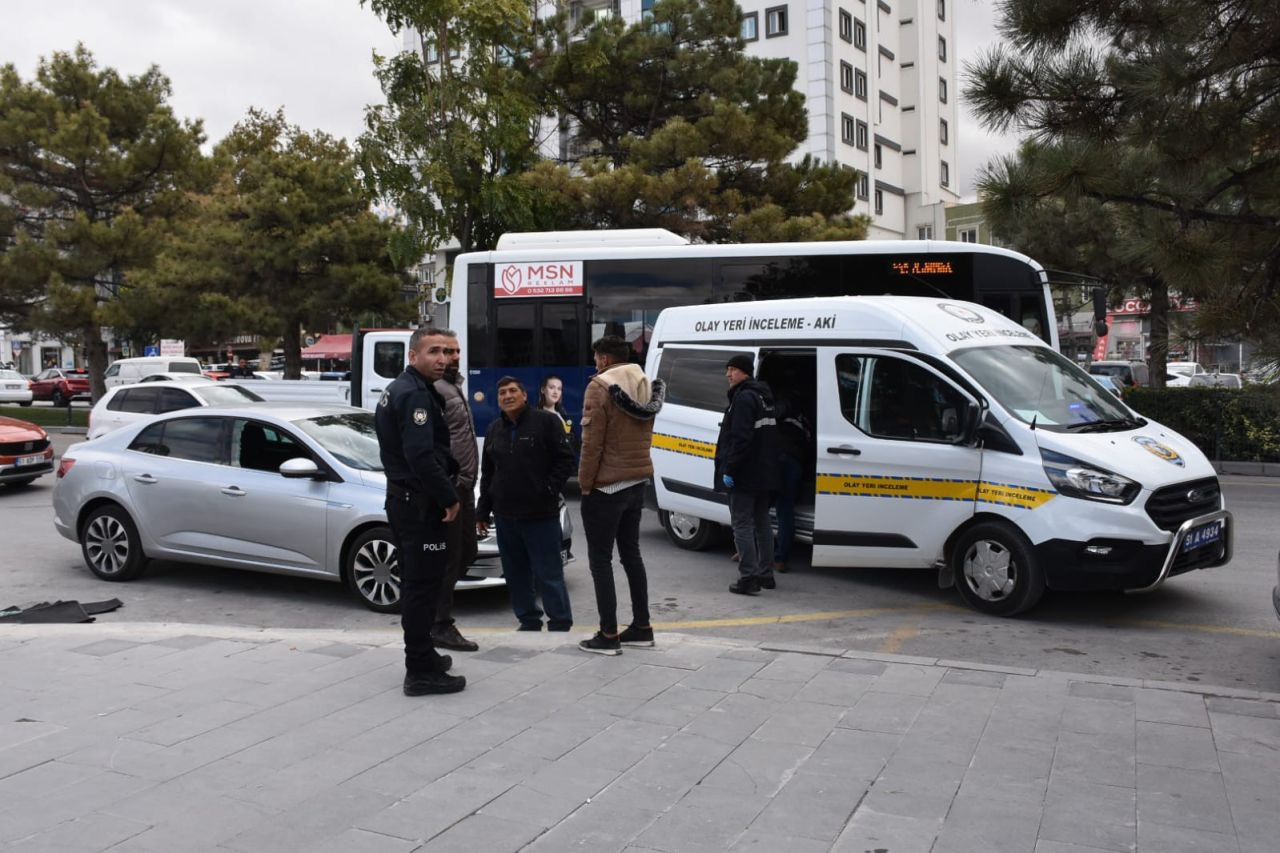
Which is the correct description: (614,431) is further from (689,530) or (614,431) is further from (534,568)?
(689,530)

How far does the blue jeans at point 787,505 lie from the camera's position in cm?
894

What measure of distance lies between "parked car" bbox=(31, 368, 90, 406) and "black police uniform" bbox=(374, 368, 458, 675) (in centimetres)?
4380

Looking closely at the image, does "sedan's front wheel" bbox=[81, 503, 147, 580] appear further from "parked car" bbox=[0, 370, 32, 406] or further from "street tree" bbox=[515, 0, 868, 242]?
"parked car" bbox=[0, 370, 32, 406]

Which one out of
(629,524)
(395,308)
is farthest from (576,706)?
(395,308)

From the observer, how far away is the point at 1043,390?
798 centimetres

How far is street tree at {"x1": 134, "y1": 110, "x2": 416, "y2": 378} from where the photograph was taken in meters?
29.4

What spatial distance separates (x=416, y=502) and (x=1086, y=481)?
441cm

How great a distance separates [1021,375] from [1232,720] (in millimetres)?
3624

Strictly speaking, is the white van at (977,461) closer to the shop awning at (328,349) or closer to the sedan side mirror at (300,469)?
the sedan side mirror at (300,469)

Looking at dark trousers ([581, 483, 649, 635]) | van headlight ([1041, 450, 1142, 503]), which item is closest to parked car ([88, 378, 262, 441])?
dark trousers ([581, 483, 649, 635])

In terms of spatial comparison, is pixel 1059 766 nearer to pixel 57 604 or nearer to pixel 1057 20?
pixel 1057 20

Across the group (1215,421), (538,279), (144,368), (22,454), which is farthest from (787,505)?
(144,368)

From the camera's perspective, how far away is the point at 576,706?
5.00 metres

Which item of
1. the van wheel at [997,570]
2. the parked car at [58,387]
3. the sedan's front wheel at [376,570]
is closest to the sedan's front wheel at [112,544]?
the sedan's front wheel at [376,570]
